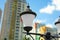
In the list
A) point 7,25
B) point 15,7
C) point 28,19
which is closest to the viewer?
point 28,19

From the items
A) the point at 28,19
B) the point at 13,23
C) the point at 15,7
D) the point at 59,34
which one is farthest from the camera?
the point at 15,7

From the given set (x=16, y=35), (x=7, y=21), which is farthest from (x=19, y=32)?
(x=7, y=21)

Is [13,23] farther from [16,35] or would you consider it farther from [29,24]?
[29,24]

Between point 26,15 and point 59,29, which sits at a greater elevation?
point 26,15

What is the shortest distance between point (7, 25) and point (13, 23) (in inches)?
561

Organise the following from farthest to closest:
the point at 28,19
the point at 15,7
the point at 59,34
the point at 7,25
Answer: the point at 7,25
the point at 15,7
the point at 59,34
the point at 28,19

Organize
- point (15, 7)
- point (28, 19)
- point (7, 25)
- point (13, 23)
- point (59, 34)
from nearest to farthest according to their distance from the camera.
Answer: point (28, 19), point (59, 34), point (13, 23), point (15, 7), point (7, 25)

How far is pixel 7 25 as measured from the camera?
86.1 metres

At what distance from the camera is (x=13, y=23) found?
7238 cm

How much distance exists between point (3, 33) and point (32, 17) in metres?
86.9

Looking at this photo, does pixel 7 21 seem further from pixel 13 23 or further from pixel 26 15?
pixel 26 15

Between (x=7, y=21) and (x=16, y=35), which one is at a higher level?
(x=7, y=21)

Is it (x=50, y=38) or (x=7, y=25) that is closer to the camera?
(x=50, y=38)

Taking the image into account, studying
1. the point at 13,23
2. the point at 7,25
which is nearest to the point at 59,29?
the point at 13,23
